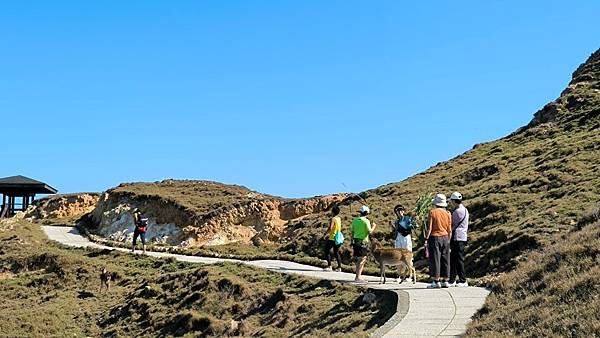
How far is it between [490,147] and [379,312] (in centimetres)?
3545

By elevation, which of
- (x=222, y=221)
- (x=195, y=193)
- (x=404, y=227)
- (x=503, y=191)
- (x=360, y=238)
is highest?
(x=195, y=193)

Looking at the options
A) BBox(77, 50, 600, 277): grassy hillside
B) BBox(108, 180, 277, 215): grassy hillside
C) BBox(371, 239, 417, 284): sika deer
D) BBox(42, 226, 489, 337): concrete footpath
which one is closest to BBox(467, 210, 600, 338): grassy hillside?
BBox(42, 226, 489, 337): concrete footpath

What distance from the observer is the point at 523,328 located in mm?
8477

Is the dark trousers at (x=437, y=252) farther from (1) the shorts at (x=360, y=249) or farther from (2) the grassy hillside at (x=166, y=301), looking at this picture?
(1) the shorts at (x=360, y=249)

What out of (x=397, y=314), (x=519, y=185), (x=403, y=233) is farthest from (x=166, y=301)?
(x=519, y=185)

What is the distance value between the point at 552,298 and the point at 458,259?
524 centimetres

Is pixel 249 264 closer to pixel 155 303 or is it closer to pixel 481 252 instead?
pixel 155 303

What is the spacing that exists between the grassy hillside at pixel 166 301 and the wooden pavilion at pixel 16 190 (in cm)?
2557

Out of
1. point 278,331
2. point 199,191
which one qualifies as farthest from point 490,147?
point 278,331

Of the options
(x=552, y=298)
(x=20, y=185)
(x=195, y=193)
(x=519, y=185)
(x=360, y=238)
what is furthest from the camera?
(x=20, y=185)

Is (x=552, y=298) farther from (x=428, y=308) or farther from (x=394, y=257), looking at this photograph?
(x=394, y=257)

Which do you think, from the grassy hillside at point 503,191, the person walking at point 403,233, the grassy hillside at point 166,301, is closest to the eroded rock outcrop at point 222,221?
the grassy hillside at point 503,191

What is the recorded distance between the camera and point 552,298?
9234 millimetres

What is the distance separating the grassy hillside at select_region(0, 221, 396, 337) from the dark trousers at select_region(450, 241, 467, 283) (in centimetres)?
217
